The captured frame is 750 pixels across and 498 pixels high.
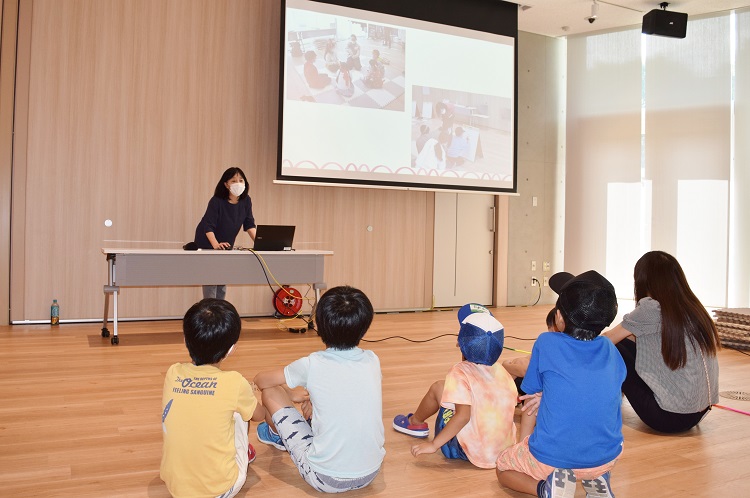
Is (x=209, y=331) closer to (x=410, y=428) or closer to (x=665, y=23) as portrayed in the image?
(x=410, y=428)

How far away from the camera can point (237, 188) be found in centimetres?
538

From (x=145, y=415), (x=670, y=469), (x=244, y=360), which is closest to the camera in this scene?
(x=670, y=469)

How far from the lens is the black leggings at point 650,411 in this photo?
2.84 meters

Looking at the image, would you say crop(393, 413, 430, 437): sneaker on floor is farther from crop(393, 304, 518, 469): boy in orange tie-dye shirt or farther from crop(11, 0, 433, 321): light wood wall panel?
crop(11, 0, 433, 321): light wood wall panel

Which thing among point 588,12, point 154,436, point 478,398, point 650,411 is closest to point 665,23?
point 588,12

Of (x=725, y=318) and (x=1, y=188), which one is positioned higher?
(x=1, y=188)

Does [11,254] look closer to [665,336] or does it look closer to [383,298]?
[383,298]

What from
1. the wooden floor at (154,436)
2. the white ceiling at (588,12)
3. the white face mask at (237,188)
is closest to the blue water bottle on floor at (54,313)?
the wooden floor at (154,436)

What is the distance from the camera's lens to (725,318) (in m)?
5.50

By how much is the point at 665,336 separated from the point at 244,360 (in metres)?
2.66

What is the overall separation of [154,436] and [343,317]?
3.91 ft

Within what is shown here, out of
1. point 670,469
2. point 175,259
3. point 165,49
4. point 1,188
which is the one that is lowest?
point 670,469

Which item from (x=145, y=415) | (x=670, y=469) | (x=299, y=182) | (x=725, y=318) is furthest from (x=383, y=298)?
(x=670, y=469)

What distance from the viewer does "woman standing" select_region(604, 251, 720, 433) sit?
8.82 feet
